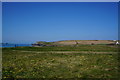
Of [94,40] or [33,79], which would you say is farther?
[94,40]

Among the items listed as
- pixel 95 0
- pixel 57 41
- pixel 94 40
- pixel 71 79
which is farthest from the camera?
pixel 57 41

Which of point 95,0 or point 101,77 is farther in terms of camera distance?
point 95,0

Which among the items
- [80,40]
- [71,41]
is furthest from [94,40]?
[71,41]

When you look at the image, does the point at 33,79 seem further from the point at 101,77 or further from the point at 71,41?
the point at 71,41

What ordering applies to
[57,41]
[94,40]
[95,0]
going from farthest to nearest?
[57,41]
[94,40]
[95,0]

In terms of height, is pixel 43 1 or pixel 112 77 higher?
pixel 43 1

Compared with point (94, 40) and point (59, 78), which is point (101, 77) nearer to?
point (59, 78)

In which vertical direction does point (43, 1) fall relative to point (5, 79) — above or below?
above

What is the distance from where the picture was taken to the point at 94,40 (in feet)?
196

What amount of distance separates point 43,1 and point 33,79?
411cm

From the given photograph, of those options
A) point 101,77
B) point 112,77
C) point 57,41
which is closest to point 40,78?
point 101,77

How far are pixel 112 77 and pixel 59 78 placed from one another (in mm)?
2555

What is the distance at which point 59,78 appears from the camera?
6445mm

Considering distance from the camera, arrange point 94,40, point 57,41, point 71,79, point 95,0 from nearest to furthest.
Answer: point 71,79 → point 95,0 → point 94,40 → point 57,41
